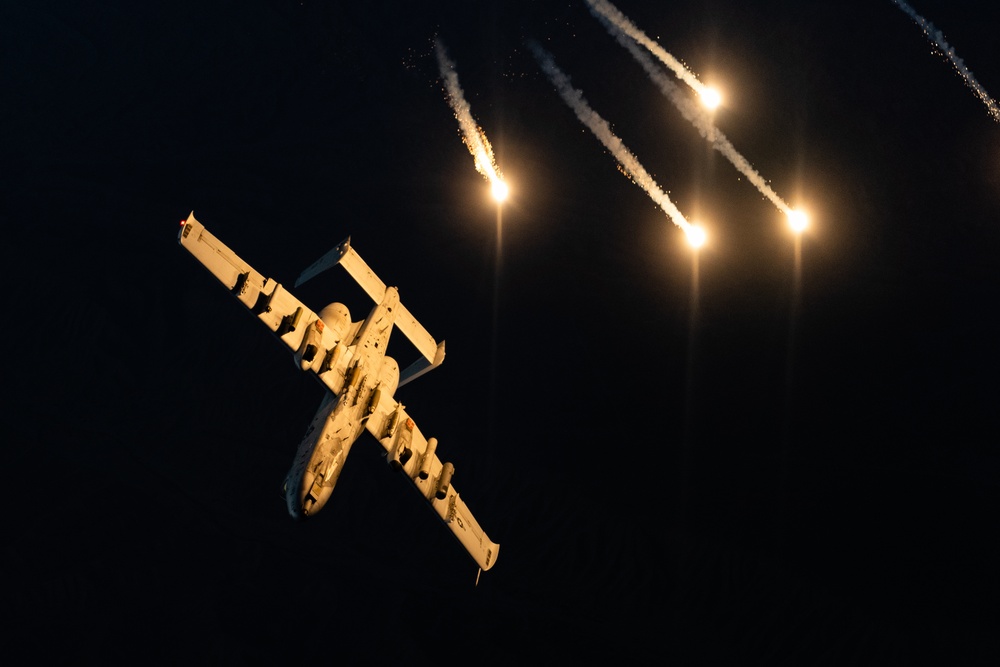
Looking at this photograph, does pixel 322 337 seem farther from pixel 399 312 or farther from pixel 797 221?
pixel 797 221

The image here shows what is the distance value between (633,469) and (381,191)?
2497 centimetres

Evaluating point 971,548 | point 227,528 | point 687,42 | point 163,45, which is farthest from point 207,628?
point 687,42

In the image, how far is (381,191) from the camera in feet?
183

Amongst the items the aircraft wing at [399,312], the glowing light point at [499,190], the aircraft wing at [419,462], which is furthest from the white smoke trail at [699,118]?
the aircraft wing at [419,462]

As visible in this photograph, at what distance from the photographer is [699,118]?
184ft

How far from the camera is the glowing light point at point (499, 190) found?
5547cm

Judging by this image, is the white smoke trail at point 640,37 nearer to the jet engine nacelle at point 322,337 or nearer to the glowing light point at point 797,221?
the glowing light point at point 797,221

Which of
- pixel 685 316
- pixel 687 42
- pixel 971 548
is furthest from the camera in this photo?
pixel 687 42

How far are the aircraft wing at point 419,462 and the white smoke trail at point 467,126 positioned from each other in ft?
68.2

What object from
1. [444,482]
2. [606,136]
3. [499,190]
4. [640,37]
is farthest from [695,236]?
[444,482]

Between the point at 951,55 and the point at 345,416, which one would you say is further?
the point at 951,55

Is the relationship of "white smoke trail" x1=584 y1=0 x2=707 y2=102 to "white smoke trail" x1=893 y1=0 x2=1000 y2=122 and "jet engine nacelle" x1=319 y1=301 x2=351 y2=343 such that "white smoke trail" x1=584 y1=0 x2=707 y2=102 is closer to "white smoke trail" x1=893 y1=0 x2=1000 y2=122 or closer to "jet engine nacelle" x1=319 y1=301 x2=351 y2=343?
"white smoke trail" x1=893 y1=0 x2=1000 y2=122

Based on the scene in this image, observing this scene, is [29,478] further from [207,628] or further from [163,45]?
[163,45]

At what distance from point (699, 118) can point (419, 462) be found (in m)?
31.4
